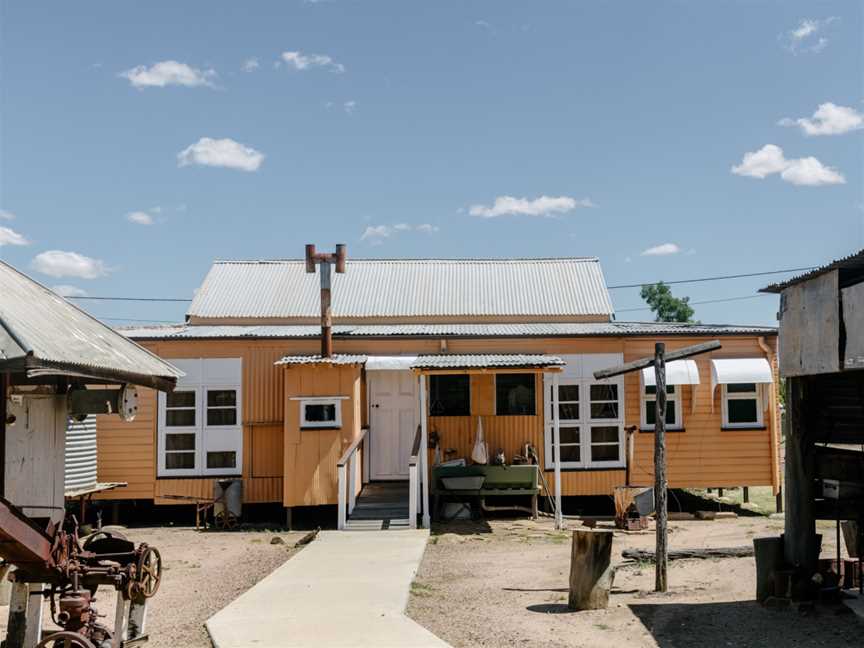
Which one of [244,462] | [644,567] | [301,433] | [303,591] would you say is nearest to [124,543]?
[303,591]

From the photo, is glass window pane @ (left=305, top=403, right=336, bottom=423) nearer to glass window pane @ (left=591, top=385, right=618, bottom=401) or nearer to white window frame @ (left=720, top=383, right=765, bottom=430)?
glass window pane @ (left=591, top=385, right=618, bottom=401)

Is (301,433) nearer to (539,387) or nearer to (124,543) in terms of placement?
(539,387)

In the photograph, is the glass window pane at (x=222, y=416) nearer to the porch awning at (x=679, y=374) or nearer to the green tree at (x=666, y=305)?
the porch awning at (x=679, y=374)

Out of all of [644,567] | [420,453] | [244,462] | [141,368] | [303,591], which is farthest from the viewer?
[244,462]

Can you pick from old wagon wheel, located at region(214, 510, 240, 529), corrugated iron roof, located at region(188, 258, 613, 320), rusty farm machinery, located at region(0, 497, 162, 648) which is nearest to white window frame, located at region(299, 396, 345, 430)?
old wagon wheel, located at region(214, 510, 240, 529)

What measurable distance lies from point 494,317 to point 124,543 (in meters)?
15.3

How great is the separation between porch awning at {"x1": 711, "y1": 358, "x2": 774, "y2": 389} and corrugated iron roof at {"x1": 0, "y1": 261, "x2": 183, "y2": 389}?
37.6 ft

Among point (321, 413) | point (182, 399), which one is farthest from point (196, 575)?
→ point (182, 399)

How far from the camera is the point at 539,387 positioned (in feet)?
55.8

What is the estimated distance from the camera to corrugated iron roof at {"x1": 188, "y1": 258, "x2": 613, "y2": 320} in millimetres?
21938

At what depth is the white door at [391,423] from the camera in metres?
17.2

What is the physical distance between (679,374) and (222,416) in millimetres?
8909

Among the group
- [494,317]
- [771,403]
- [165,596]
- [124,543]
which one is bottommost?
[165,596]

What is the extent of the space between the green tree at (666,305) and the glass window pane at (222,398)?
1877 inches
